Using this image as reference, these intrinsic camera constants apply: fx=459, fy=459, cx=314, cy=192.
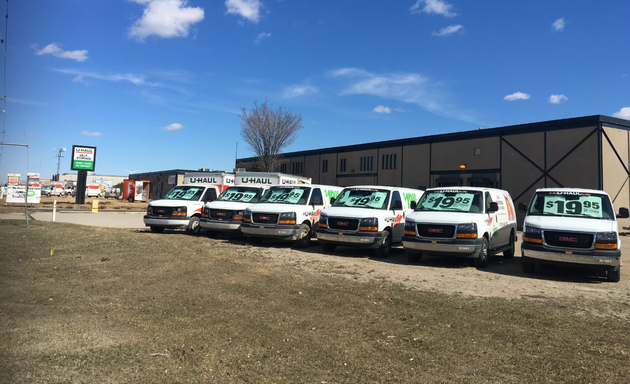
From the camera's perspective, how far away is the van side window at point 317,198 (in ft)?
49.2

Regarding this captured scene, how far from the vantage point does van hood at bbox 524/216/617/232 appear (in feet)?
30.9

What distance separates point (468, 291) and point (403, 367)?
414 centimetres

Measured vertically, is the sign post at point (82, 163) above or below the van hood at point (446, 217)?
above

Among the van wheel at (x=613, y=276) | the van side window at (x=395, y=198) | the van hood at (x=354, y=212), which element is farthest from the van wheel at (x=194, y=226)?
the van wheel at (x=613, y=276)

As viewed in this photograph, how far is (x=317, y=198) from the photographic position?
49.6ft

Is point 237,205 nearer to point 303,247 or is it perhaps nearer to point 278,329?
point 303,247

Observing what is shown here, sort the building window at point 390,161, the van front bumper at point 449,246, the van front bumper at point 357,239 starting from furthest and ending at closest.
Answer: the building window at point 390,161 → the van front bumper at point 357,239 → the van front bumper at point 449,246

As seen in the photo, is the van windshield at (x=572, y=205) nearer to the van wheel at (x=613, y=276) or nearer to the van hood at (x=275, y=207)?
the van wheel at (x=613, y=276)

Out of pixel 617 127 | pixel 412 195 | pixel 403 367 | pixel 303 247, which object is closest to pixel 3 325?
pixel 403 367

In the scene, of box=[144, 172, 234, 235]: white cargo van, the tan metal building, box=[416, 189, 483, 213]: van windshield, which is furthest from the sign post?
box=[416, 189, 483, 213]: van windshield

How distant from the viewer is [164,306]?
6379 mm

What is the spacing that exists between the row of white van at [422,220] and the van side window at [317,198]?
0.02m

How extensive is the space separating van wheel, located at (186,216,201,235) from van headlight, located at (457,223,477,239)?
1000 centimetres

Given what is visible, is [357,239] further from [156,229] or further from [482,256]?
[156,229]
